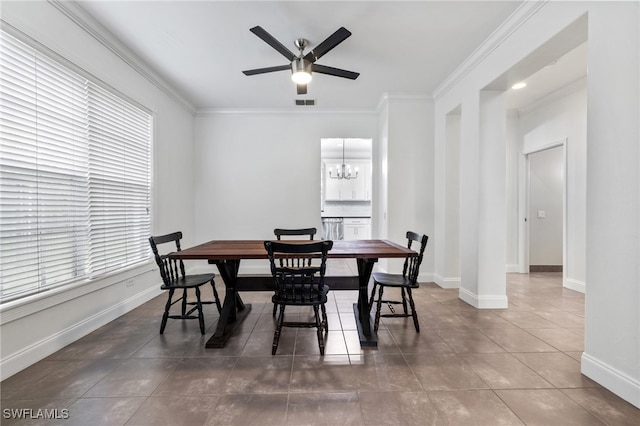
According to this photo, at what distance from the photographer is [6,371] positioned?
1.85 metres

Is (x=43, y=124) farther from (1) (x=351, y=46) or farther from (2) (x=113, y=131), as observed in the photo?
(1) (x=351, y=46)

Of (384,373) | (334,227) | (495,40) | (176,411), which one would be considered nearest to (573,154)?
(495,40)

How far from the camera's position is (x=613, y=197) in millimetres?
1670

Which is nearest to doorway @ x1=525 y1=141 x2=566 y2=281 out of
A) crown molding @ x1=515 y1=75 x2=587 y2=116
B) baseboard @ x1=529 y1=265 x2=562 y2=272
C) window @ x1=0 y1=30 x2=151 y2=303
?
baseboard @ x1=529 y1=265 x2=562 y2=272

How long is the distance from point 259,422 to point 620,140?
257 cm

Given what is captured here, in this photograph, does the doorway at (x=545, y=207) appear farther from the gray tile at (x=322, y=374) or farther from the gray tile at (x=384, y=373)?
the gray tile at (x=322, y=374)

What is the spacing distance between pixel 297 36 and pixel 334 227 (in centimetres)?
534

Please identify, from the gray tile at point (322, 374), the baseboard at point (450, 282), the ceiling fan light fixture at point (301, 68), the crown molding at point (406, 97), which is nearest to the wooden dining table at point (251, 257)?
the gray tile at point (322, 374)

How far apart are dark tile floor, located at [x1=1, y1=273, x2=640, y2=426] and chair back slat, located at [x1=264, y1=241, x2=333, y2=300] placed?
0.48m

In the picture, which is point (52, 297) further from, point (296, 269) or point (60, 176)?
point (296, 269)

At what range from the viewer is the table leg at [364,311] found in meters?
2.30

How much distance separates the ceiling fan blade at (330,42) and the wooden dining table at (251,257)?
1.67 metres

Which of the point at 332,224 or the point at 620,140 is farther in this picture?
the point at 332,224

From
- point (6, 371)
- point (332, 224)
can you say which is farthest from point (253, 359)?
point (332, 224)
